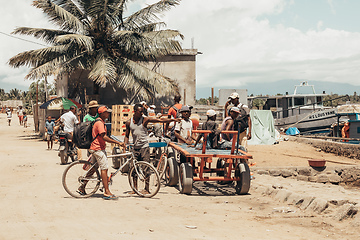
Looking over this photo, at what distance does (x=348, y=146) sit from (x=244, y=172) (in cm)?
1124

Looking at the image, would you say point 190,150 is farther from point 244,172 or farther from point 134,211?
point 134,211

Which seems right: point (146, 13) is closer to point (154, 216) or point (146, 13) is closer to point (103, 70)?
point (103, 70)

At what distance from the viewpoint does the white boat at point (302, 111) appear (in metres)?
27.9

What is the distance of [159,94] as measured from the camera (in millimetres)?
25891

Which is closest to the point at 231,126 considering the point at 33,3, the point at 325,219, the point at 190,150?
the point at 190,150

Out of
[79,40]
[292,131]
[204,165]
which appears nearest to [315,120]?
[292,131]

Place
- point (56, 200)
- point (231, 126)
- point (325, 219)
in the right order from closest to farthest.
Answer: point (325, 219), point (56, 200), point (231, 126)

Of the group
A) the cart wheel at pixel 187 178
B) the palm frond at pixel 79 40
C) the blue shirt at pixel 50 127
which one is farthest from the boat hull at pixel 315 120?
the cart wheel at pixel 187 178

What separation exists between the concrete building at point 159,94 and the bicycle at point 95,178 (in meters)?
16.5

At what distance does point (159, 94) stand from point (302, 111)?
39.2 ft

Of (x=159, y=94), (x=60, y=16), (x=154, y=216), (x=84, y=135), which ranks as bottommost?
(x=154, y=216)

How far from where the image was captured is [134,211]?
7.28 meters

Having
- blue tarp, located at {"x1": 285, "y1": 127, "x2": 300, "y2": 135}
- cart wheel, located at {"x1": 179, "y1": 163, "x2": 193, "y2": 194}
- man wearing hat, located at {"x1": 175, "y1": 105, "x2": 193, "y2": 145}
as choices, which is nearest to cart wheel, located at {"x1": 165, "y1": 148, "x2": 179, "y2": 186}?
man wearing hat, located at {"x1": 175, "y1": 105, "x2": 193, "y2": 145}

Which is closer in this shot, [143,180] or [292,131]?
[143,180]
